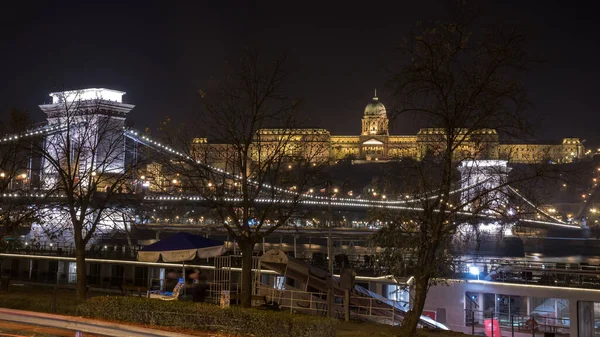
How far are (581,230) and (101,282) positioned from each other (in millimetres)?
84637

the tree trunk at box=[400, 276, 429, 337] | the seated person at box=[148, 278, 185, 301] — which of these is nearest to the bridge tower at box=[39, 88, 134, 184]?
the seated person at box=[148, 278, 185, 301]

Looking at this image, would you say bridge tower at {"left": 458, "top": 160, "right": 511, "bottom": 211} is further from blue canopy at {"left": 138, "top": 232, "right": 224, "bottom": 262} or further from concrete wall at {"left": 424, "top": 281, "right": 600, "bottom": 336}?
concrete wall at {"left": 424, "top": 281, "right": 600, "bottom": 336}

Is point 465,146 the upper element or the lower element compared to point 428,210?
upper

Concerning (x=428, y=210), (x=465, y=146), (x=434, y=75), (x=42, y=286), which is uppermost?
(x=434, y=75)

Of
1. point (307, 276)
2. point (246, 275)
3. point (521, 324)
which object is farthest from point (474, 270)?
point (246, 275)

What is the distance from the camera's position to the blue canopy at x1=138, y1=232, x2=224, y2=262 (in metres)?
16.0

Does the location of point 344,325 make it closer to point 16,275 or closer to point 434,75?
point 434,75

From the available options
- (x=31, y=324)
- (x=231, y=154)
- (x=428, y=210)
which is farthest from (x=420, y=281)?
(x=31, y=324)

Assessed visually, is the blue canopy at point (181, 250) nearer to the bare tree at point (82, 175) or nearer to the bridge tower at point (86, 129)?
the bare tree at point (82, 175)

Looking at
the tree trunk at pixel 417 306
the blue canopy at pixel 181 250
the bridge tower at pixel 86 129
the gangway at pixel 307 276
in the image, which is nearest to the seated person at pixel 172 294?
the blue canopy at pixel 181 250

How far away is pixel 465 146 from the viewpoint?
11.9m

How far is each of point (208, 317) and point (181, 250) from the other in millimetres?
4112

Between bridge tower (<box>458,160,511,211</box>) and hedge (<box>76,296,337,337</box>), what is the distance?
3280mm

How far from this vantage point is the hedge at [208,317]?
11.1m
